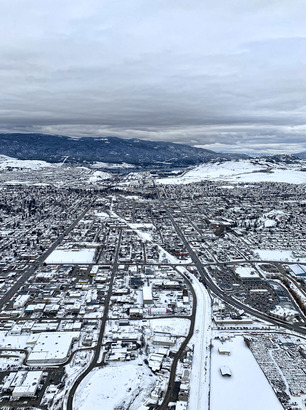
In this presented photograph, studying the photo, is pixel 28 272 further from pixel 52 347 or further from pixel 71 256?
pixel 52 347

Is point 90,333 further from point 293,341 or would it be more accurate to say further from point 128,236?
point 128,236

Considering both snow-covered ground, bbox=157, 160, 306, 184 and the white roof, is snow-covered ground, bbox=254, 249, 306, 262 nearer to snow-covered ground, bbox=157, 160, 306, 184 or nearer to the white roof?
the white roof

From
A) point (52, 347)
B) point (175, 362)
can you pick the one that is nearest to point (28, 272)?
point (52, 347)

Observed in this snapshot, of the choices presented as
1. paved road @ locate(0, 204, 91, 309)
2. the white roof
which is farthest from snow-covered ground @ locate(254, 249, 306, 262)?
paved road @ locate(0, 204, 91, 309)

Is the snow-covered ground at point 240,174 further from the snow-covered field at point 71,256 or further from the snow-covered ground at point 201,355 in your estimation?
the snow-covered ground at point 201,355

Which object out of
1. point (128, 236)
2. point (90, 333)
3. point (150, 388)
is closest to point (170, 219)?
point (128, 236)

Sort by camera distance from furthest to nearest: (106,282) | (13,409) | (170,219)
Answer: (170,219)
(106,282)
(13,409)
